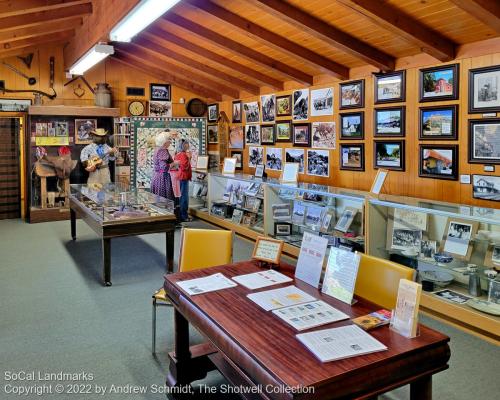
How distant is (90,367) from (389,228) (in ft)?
10.0

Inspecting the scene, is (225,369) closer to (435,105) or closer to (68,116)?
(435,105)

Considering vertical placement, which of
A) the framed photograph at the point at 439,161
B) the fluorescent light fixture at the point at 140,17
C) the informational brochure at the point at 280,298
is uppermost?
the fluorescent light fixture at the point at 140,17

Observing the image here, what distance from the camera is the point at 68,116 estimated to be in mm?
8695

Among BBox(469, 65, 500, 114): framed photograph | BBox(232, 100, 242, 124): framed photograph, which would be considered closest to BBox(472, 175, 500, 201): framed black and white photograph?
BBox(469, 65, 500, 114): framed photograph

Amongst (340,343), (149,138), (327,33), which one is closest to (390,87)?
(327,33)

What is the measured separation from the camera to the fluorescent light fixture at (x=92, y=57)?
584 centimetres

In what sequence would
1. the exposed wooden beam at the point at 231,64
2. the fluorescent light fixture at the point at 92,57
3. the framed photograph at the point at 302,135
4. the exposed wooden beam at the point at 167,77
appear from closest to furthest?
the fluorescent light fixture at the point at 92,57, the framed photograph at the point at 302,135, the exposed wooden beam at the point at 231,64, the exposed wooden beam at the point at 167,77

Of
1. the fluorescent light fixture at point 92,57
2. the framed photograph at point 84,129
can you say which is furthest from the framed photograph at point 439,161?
the framed photograph at point 84,129

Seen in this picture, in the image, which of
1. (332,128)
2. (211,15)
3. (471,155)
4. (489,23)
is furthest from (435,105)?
(211,15)

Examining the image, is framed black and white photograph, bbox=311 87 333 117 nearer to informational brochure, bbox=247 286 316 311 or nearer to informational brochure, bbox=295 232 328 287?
informational brochure, bbox=295 232 328 287

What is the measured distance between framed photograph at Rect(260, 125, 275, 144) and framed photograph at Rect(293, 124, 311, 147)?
24.2 inches

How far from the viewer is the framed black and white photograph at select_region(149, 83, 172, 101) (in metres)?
9.45

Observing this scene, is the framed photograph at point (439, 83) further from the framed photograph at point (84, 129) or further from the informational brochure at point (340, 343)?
the framed photograph at point (84, 129)

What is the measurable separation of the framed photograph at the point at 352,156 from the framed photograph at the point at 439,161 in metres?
0.90
